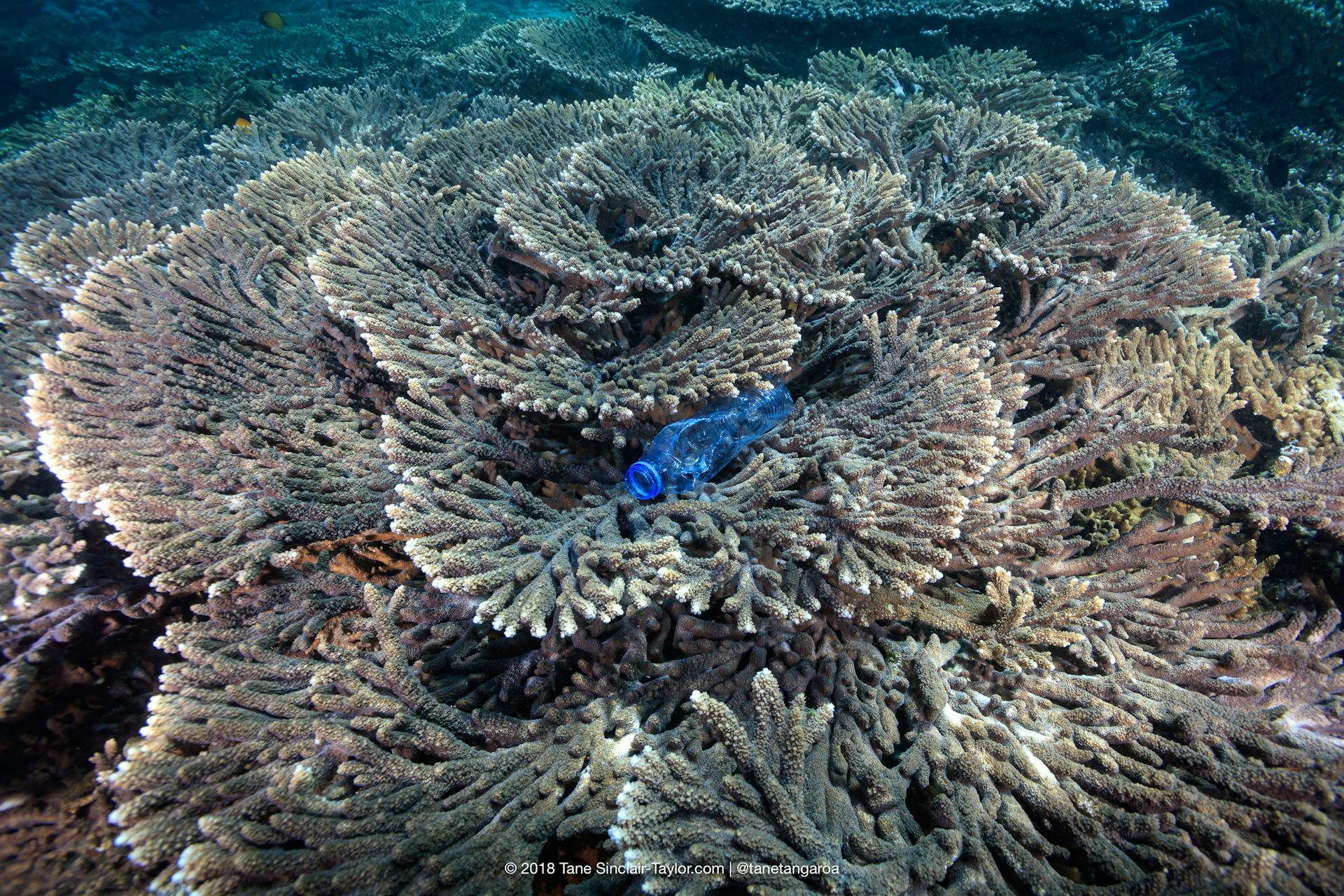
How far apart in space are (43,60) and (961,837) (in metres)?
22.6

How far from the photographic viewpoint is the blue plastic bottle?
1973mm

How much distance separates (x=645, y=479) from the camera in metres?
1.91

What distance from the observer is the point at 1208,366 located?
9.37ft

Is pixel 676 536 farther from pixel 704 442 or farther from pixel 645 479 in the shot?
pixel 704 442

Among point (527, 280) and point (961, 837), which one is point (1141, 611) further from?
point (527, 280)

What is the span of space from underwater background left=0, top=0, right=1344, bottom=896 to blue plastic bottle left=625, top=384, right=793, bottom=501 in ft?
0.07

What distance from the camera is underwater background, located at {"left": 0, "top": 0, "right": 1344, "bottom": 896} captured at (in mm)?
1478

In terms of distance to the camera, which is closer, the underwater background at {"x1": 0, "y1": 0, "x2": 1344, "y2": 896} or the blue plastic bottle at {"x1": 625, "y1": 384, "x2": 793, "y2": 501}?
the underwater background at {"x1": 0, "y1": 0, "x2": 1344, "y2": 896}

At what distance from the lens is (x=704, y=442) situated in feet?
7.20

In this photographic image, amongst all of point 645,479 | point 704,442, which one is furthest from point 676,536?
point 704,442

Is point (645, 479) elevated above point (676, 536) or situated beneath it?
elevated above

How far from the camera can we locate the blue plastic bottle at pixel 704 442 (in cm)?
A: 197

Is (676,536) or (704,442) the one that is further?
(704,442)

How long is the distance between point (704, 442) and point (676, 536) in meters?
0.48
